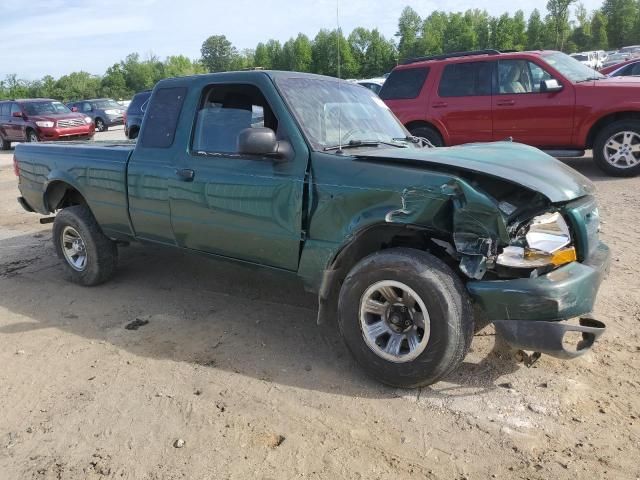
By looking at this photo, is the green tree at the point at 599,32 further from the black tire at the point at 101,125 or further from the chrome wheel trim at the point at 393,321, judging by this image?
the chrome wheel trim at the point at 393,321

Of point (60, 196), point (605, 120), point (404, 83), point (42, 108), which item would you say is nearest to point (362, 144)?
point (60, 196)

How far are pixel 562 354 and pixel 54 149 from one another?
16.1 ft

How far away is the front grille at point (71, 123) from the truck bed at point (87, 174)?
15.0m

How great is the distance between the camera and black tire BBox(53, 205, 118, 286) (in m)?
5.18

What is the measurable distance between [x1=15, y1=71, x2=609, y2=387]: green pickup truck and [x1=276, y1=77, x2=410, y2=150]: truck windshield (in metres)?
0.01

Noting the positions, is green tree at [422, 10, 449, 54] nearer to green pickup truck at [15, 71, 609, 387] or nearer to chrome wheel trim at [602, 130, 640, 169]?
chrome wheel trim at [602, 130, 640, 169]

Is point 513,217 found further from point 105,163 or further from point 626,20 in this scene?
point 626,20

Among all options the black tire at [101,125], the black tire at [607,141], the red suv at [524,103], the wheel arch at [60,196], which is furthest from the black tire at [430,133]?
the black tire at [101,125]

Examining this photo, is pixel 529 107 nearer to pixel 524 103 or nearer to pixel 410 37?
pixel 524 103

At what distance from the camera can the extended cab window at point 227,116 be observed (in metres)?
3.99

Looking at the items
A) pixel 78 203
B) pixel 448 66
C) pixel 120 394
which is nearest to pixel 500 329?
pixel 120 394

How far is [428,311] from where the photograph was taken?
3027mm

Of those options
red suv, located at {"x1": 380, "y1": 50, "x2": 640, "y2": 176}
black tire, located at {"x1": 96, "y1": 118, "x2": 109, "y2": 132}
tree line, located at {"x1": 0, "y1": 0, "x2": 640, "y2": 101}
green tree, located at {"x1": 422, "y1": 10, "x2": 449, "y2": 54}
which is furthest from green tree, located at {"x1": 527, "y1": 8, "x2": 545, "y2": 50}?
red suv, located at {"x1": 380, "y1": 50, "x2": 640, "y2": 176}

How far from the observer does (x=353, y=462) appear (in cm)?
268
